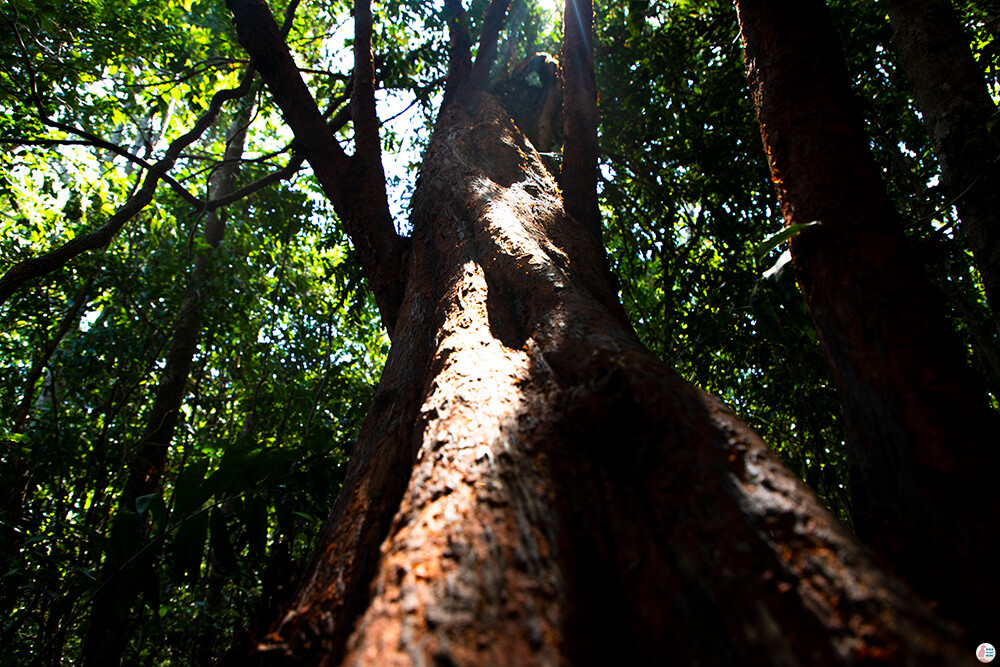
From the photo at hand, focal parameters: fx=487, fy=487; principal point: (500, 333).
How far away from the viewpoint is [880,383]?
3.20 ft

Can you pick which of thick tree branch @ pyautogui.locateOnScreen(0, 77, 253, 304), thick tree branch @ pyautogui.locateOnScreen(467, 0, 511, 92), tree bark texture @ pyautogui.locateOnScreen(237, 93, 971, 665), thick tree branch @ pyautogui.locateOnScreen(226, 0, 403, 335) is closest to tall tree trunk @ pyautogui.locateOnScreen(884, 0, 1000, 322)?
tree bark texture @ pyautogui.locateOnScreen(237, 93, 971, 665)

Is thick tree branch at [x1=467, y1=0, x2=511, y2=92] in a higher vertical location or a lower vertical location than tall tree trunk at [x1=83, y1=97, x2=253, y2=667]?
higher

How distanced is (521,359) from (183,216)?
18.7ft

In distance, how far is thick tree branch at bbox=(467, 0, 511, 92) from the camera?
3.87 metres

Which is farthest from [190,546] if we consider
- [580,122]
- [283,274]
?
[283,274]

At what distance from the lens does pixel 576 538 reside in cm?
89

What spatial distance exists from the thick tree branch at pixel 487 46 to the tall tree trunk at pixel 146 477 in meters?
1.89

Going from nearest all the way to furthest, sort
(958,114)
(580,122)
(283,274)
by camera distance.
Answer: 1. (958,114)
2. (580,122)
3. (283,274)

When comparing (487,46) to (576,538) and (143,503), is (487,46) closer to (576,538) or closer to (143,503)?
(143,503)

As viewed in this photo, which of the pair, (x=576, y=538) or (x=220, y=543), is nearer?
(x=576, y=538)

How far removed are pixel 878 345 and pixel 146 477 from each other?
15.0 ft

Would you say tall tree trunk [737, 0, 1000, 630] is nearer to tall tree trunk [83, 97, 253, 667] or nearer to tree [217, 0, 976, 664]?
tree [217, 0, 976, 664]

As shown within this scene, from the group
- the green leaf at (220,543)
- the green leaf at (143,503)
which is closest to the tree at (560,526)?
the green leaf at (220,543)

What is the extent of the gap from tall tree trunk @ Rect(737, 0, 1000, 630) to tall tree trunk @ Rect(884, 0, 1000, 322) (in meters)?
0.95
